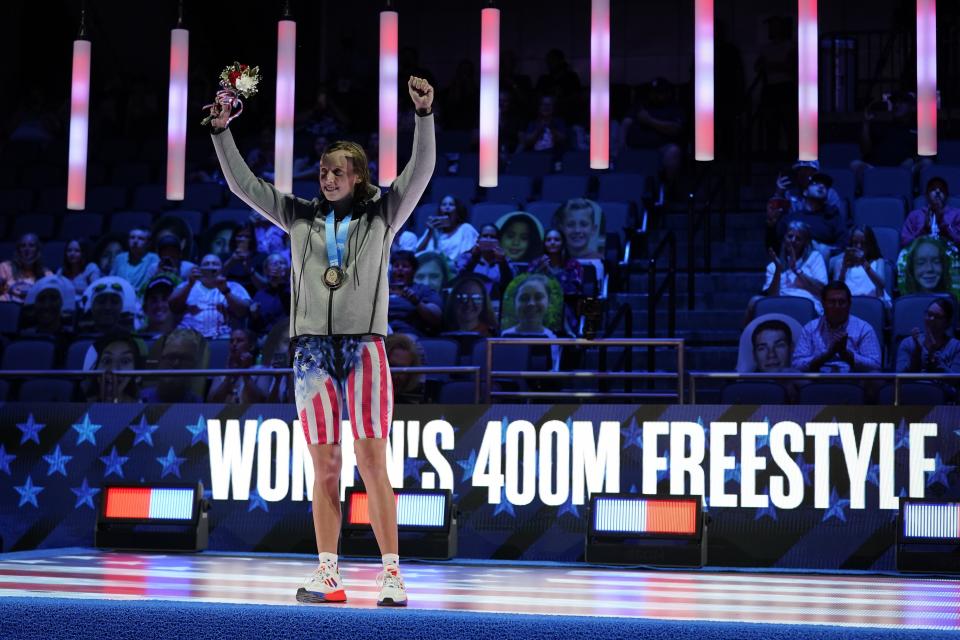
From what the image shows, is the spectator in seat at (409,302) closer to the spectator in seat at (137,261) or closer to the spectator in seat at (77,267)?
the spectator in seat at (137,261)

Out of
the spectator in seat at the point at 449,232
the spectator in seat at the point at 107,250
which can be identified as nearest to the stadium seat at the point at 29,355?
the spectator in seat at the point at 107,250

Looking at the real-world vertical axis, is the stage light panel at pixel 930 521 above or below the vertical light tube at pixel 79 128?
below

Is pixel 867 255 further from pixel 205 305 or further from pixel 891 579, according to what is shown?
pixel 205 305

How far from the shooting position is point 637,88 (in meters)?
11.9

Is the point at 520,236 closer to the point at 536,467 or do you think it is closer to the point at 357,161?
the point at 536,467

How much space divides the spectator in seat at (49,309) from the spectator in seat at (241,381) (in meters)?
1.55

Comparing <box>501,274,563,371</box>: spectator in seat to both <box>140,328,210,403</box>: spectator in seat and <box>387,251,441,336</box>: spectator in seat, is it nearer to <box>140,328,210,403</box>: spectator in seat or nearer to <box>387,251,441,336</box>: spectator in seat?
<box>387,251,441,336</box>: spectator in seat

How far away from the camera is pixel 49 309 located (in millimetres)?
8539

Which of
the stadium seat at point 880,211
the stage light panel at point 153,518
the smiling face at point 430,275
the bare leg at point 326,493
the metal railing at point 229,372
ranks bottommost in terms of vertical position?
the stage light panel at point 153,518

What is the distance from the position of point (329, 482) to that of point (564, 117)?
786 cm

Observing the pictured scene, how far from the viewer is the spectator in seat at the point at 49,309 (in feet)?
27.9

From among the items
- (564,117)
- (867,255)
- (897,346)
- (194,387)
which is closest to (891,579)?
(897,346)

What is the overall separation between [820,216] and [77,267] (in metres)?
5.14

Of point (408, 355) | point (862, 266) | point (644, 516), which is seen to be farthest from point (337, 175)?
point (862, 266)
